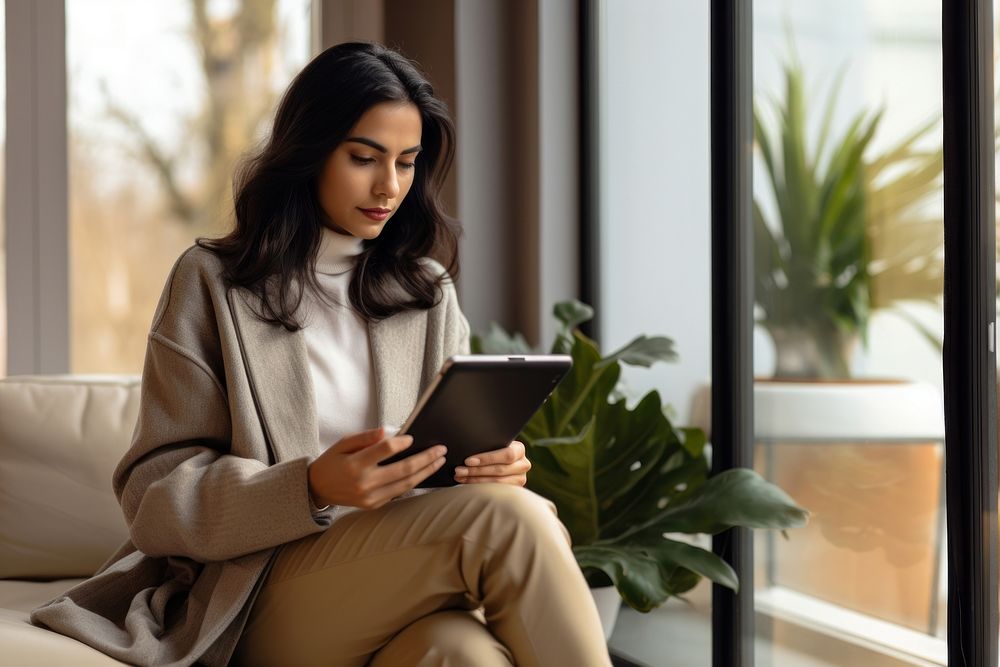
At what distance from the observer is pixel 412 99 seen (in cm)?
173

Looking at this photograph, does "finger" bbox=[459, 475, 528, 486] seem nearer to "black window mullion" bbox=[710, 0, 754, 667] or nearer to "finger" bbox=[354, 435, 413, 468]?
"finger" bbox=[354, 435, 413, 468]

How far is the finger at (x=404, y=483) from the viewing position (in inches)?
53.8

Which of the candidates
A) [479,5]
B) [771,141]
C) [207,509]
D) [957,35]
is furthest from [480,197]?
[207,509]

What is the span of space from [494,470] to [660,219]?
1344 mm

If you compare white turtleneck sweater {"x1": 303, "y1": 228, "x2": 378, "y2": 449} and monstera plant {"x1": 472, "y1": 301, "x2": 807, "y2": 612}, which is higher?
white turtleneck sweater {"x1": 303, "y1": 228, "x2": 378, "y2": 449}

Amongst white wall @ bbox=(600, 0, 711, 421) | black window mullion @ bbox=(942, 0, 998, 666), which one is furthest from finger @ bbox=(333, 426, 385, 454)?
white wall @ bbox=(600, 0, 711, 421)

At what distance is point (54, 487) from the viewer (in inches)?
79.6

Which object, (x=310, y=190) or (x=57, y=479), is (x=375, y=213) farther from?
(x=57, y=479)

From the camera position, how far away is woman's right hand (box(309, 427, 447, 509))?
1333 millimetres

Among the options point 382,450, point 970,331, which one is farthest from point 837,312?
point 382,450

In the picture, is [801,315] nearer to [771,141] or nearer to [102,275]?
[771,141]

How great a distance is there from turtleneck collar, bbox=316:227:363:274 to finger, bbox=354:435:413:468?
529 mm

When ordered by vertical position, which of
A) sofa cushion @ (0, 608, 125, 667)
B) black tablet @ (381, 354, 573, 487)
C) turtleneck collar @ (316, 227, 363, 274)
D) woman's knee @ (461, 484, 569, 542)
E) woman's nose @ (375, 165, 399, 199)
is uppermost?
woman's nose @ (375, 165, 399, 199)

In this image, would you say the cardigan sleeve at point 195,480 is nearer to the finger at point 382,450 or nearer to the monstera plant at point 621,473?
the finger at point 382,450
